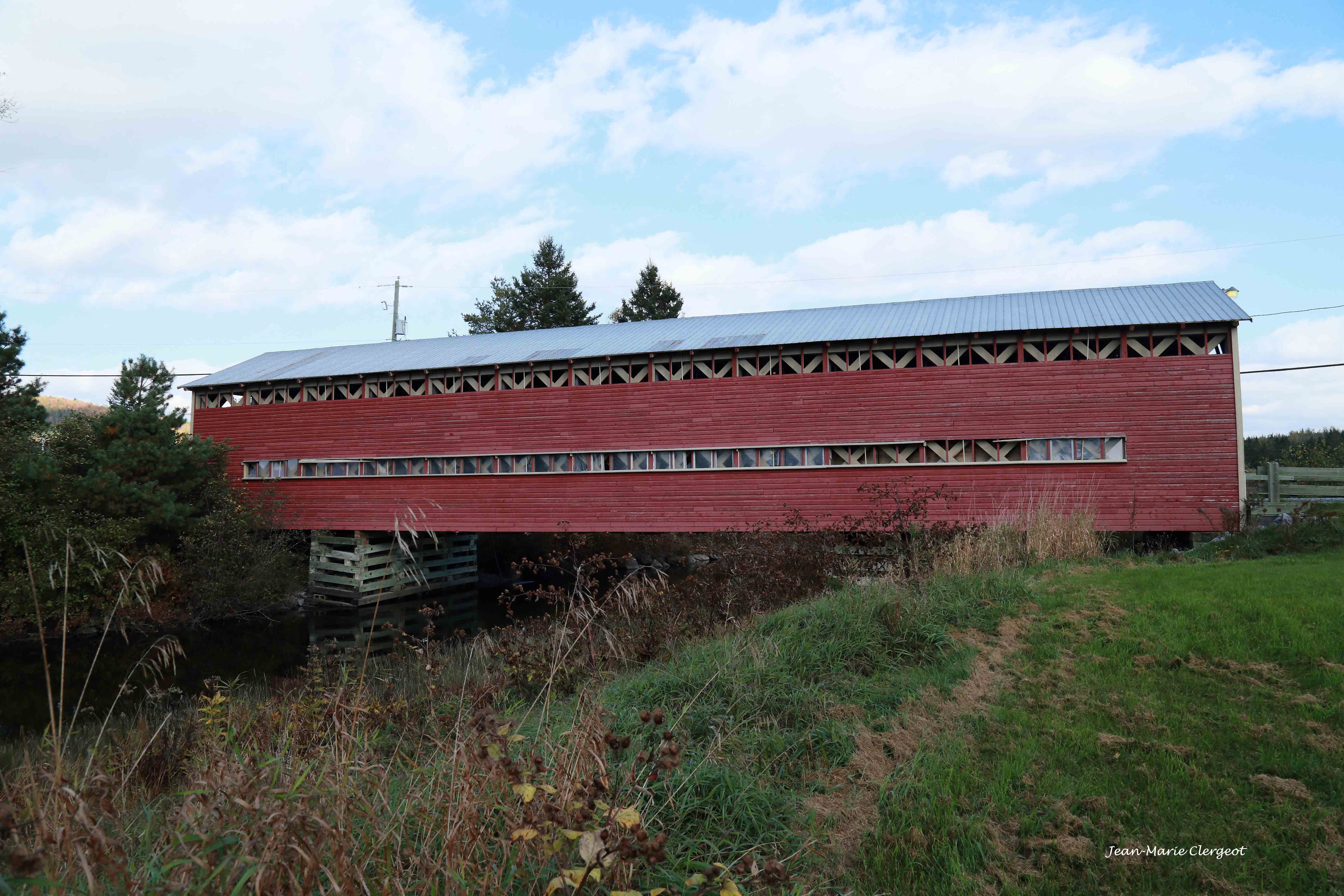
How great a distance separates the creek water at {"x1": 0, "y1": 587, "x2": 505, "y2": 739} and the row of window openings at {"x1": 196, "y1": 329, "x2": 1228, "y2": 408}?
5.23m

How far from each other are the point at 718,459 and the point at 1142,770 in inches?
491

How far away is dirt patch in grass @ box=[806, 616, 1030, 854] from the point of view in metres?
3.08

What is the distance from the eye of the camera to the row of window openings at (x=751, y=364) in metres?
13.7

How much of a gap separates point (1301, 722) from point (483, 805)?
3930 mm

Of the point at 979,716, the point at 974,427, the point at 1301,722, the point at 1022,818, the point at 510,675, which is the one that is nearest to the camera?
the point at 1022,818

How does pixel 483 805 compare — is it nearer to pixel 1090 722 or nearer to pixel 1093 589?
pixel 1090 722

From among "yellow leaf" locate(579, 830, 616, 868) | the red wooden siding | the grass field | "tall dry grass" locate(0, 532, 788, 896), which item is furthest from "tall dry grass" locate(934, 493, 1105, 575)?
"yellow leaf" locate(579, 830, 616, 868)

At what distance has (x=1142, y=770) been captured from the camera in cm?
337

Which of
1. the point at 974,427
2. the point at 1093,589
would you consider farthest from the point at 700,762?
the point at 974,427

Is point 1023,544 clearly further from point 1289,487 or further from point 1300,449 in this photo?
point 1300,449

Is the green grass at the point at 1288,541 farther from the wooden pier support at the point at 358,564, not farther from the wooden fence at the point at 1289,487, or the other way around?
the wooden pier support at the point at 358,564

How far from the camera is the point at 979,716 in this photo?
406cm

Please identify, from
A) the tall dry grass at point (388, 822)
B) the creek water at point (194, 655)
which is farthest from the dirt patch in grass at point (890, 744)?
the creek water at point (194, 655)

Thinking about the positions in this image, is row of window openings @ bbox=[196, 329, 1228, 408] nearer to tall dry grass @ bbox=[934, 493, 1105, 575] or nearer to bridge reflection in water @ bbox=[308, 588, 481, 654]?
tall dry grass @ bbox=[934, 493, 1105, 575]
